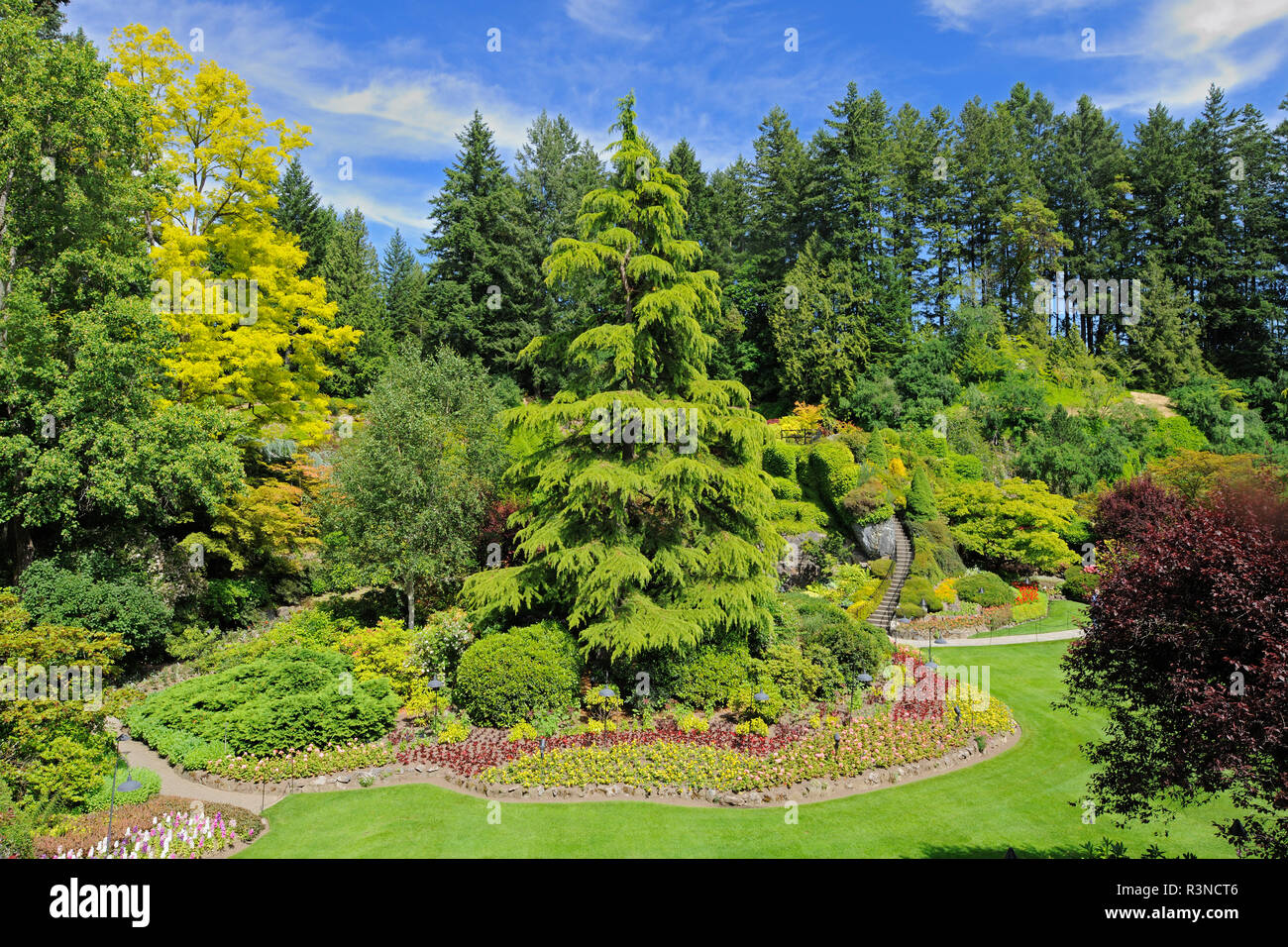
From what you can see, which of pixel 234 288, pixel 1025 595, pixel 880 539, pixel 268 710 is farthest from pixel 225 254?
pixel 1025 595

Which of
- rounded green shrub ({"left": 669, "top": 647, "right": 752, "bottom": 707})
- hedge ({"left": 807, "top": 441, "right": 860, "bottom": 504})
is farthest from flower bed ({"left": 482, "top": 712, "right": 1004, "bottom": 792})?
hedge ({"left": 807, "top": 441, "right": 860, "bottom": 504})

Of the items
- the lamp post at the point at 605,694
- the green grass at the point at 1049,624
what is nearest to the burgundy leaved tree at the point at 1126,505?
the green grass at the point at 1049,624

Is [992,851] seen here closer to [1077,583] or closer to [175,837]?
[175,837]

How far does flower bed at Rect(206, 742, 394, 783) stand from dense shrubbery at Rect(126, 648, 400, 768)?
25cm

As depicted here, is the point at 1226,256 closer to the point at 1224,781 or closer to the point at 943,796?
the point at 943,796

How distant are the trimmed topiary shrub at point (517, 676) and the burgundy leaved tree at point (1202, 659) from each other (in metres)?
10.2

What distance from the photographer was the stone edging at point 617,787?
12.7 m

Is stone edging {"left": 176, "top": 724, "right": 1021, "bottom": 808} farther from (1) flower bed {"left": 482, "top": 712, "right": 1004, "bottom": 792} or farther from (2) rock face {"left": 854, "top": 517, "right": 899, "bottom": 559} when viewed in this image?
(2) rock face {"left": 854, "top": 517, "right": 899, "bottom": 559}

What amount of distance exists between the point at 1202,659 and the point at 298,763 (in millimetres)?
14426

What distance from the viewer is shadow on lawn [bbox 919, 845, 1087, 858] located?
10164 millimetres

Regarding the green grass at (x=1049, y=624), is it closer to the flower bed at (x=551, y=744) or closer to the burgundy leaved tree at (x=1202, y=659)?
the flower bed at (x=551, y=744)

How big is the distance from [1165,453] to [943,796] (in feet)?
108

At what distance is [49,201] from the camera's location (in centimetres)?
1770

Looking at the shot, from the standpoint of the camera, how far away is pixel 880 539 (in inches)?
1118
